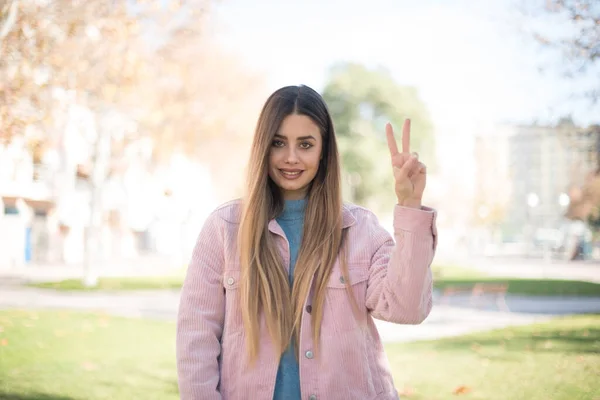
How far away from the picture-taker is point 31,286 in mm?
21797

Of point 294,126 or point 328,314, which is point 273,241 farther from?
point 294,126

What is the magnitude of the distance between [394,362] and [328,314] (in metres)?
6.48

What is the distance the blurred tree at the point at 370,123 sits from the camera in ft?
131

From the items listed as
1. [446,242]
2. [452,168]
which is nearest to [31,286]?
[446,242]

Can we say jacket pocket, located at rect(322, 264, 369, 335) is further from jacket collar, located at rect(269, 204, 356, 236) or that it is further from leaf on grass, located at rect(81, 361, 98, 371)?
leaf on grass, located at rect(81, 361, 98, 371)

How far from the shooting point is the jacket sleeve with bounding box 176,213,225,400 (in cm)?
Result: 266

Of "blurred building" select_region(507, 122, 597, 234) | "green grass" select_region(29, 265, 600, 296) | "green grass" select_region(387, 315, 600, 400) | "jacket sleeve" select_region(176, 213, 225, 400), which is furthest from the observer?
"blurred building" select_region(507, 122, 597, 234)

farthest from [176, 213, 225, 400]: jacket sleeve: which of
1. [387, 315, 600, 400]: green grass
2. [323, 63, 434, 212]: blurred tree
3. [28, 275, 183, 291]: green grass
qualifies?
[323, 63, 434, 212]: blurred tree

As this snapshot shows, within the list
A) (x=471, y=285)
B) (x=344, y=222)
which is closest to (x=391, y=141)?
(x=344, y=222)

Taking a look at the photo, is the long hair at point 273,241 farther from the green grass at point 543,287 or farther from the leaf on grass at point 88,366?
the green grass at point 543,287

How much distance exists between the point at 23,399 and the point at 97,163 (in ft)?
53.4

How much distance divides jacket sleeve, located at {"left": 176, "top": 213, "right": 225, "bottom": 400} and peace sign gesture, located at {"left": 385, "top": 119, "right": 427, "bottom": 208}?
0.79 meters

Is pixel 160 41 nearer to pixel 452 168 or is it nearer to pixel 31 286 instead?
pixel 31 286

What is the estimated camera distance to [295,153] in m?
2.86
